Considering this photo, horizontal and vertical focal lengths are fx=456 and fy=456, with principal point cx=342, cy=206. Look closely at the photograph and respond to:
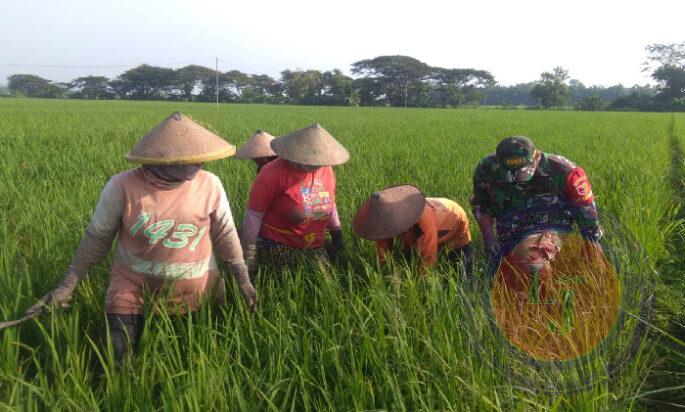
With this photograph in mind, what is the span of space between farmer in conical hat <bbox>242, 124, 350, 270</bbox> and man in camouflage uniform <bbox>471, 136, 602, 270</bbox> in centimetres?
82

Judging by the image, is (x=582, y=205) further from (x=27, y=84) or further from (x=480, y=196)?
(x=27, y=84)

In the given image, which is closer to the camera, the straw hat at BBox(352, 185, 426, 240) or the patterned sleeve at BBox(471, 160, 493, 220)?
the straw hat at BBox(352, 185, 426, 240)

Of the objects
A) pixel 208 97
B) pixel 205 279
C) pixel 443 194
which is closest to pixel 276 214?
pixel 205 279

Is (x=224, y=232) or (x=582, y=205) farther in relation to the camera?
(x=582, y=205)

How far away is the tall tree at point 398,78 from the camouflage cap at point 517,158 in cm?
5477

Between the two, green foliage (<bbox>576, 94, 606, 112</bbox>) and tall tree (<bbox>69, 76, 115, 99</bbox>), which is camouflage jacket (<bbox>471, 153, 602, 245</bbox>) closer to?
green foliage (<bbox>576, 94, 606, 112</bbox>)

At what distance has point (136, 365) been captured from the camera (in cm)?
142

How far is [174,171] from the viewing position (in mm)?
1519

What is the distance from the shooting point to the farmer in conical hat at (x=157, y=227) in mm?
1488

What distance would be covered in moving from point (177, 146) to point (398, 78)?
62984mm

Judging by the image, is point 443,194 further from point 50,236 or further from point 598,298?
point 50,236

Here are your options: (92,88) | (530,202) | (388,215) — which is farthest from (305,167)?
(92,88)

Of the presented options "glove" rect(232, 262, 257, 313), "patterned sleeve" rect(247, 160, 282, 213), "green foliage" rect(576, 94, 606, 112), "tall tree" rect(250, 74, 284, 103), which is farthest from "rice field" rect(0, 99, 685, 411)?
"tall tree" rect(250, 74, 284, 103)

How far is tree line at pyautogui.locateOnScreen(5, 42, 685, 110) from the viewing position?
53844mm
